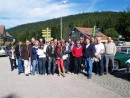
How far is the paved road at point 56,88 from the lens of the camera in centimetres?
958

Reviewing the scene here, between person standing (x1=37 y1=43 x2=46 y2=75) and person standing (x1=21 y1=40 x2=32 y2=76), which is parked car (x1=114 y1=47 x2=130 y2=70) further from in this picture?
person standing (x1=21 y1=40 x2=32 y2=76)

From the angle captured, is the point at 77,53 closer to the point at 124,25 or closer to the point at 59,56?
the point at 59,56

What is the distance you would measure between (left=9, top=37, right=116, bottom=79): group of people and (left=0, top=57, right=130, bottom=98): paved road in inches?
38.2

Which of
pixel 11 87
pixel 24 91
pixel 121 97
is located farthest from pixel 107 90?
pixel 11 87

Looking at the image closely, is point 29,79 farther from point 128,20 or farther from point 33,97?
point 128,20

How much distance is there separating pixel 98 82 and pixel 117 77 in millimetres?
1686

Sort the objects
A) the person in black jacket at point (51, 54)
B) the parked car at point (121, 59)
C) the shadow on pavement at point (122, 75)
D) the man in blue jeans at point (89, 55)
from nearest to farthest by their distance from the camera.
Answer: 1. the shadow on pavement at point (122, 75)
2. the man in blue jeans at point (89, 55)
3. the person in black jacket at point (51, 54)
4. the parked car at point (121, 59)

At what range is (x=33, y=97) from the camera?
9.26m

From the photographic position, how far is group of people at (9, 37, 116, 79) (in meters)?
14.1

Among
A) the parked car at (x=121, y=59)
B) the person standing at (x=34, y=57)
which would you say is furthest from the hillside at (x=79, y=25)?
the person standing at (x=34, y=57)

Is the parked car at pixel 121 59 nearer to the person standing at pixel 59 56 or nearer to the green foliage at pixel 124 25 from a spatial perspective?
the person standing at pixel 59 56

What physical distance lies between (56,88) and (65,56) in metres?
4.48

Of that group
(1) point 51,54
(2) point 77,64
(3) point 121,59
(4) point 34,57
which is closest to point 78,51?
(2) point 77,64

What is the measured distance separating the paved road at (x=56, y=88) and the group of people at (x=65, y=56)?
97 cm
